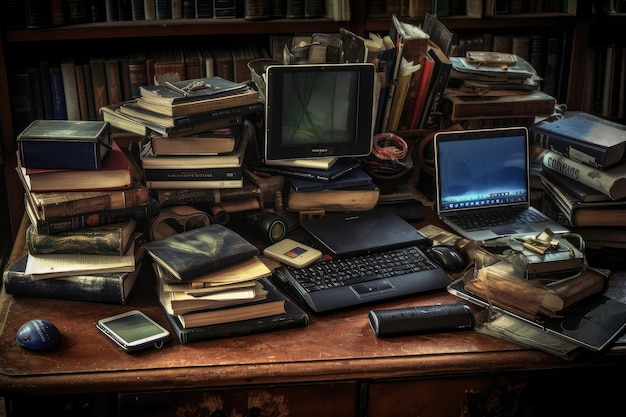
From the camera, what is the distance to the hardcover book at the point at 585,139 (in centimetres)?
178

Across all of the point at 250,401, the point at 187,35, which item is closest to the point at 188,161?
the point at 250,401

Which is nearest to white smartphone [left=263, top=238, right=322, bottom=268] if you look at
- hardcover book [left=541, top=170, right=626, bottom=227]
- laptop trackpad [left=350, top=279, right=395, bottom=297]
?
laptop trackpad [left=350, top=279, right=395, bottom=297]

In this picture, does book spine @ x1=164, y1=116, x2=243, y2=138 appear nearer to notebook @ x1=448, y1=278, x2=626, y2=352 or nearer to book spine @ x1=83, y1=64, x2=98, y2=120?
notebook @ x1=448, y1=278, x2=626, y2=352

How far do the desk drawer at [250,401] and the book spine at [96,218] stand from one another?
0.38 m

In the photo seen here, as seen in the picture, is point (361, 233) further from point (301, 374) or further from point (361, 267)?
point (301, 374)

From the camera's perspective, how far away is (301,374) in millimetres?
1339

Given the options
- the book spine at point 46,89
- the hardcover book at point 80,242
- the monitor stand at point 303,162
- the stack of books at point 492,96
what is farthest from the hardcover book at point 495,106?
the book spine at point 46,89

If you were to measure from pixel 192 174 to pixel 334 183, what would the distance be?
0.33 meters

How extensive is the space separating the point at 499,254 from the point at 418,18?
1.37 metres

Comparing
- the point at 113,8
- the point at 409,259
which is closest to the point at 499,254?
the point at 409,259

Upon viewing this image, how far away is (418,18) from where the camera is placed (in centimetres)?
270

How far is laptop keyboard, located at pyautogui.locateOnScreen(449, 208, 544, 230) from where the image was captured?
1848mm

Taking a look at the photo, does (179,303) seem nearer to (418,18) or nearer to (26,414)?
(26,414)

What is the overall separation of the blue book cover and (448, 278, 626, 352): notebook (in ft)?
1.31
